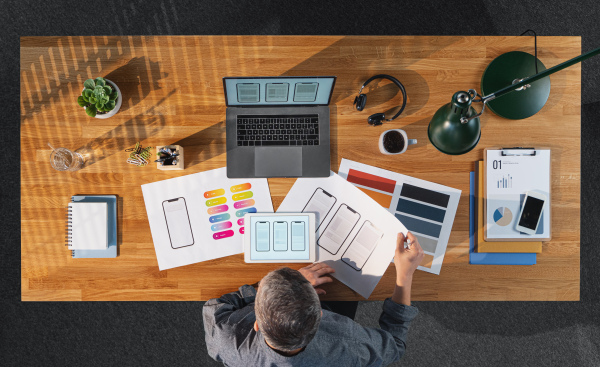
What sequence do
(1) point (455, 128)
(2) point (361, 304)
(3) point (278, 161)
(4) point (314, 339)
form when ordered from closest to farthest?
(1) point (455, 128)
(4) point (314, 339)
(3) point (278, 161)
(2) point (361, 304)

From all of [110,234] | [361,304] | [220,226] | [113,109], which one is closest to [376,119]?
[220,226]

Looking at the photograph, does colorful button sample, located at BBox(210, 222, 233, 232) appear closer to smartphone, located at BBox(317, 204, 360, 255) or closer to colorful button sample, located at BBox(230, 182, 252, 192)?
colorful button sample, located at BBox(230, 182, 252, 192)

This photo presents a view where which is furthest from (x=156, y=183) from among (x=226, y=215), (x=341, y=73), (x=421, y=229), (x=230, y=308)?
(x=421, y=229)

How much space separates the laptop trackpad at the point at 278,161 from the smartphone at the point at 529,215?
2.64ft

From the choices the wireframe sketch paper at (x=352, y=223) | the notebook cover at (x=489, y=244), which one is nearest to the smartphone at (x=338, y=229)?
the wireframe sketch paper at (x=352, y=223)

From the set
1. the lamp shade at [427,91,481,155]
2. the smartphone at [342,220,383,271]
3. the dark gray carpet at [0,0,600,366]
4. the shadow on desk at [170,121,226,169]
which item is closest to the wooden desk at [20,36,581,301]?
the shadow on desk at [170,121,226,169]

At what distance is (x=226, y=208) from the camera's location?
4.17ft

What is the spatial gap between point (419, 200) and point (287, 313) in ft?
2.12

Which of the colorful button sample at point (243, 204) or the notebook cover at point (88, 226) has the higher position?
the colorful button sample at point (243, 204)

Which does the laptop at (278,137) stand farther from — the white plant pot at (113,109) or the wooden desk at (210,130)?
the white plant pot at (113,109)

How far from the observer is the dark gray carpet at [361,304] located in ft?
6.43

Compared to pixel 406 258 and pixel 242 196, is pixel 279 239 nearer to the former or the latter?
pixel 242 196

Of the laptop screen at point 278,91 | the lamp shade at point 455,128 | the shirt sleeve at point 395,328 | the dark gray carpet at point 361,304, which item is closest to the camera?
the lamp shade at point 455,128

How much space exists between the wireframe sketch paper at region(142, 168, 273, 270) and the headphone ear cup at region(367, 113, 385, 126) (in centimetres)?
44
